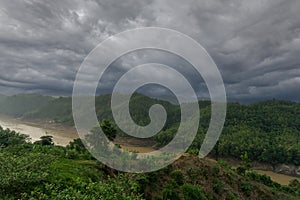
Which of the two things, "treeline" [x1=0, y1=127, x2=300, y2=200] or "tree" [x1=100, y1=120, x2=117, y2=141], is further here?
"tree" [x1=100, y1=120, x2=117, y2=141]

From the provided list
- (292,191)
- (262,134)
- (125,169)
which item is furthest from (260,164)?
(125,169)

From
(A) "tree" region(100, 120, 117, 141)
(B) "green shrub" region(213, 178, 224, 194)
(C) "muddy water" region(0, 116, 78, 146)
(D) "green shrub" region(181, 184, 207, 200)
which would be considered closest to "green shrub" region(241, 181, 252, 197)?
(B) "green shrub" region(213, 178, 224, 194)

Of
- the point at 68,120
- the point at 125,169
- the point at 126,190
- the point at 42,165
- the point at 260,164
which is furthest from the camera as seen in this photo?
the point at 68,120

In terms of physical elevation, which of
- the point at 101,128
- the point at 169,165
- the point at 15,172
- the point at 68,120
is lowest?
the point at 169,165

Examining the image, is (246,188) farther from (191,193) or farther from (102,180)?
(102,180)

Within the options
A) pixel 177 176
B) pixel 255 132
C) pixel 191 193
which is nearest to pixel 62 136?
pixel 255 132

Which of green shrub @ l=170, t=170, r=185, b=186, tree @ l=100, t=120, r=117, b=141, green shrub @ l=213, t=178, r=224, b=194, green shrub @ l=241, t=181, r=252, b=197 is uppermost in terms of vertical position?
tree @ l=100, t=120, r=117, b=141

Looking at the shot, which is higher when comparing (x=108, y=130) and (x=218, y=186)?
(x=108, y=130)

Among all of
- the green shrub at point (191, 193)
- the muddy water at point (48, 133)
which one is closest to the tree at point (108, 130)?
the green shrub at point (191, 193)

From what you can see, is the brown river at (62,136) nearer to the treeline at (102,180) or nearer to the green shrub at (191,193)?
the treeline at (102,180)

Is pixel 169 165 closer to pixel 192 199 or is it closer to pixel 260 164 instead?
pixel 192 199

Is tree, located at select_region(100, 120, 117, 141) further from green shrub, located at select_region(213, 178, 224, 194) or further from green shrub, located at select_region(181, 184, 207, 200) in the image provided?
green shrub, located at select_region(213, 178, 224, 194)
